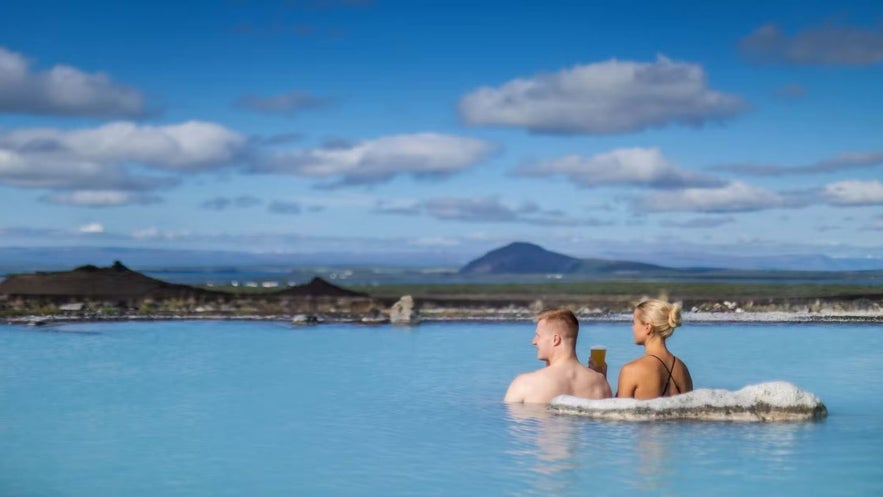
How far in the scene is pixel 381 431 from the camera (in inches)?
352

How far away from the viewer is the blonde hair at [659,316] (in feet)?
26.4

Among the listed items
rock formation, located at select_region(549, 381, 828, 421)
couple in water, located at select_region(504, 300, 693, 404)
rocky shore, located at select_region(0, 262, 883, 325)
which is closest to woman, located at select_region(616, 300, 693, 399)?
couple in water, located at select_region(504, 300, 693, 404)

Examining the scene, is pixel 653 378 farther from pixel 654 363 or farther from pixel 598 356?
pixel 598 356

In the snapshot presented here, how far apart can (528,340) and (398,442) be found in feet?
33.5

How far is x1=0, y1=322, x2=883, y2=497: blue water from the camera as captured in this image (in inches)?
273

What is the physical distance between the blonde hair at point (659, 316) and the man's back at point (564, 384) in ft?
2.91

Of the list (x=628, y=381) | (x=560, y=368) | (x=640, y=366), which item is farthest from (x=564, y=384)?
(x=640, y=366)

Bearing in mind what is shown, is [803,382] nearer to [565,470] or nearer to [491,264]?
[565,470]

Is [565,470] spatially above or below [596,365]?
below

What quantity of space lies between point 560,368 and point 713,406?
4.25 ft

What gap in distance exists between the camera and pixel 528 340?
18.4 metres

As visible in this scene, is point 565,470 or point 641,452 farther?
point 641,452

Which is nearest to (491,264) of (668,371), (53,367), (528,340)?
(528,340)

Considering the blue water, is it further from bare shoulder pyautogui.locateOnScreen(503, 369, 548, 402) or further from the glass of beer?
the glass of beer
